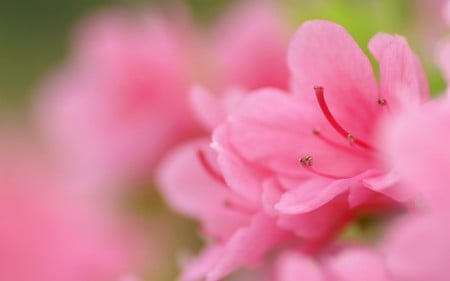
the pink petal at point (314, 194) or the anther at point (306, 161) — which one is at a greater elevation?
the anther at point (306, 161)

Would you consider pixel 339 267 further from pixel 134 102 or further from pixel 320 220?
pixel 134 102

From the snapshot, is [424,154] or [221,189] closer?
[424,154]

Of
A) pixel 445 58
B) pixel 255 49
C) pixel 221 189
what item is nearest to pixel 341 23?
pixel 255 49

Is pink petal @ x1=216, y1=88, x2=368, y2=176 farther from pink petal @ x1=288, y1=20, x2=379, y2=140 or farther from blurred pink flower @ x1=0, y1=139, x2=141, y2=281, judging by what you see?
blurred pink flower @ x1=0, y1=139, x2=141, y2=281

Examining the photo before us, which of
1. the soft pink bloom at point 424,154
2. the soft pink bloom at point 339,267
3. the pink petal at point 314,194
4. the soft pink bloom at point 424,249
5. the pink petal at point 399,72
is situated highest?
the pink petal at point 399,72

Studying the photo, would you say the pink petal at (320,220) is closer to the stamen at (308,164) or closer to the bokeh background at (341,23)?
the stamen at (308,164)

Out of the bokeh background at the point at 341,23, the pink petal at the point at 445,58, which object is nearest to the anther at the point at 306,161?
the pink petal at the point at 445,58

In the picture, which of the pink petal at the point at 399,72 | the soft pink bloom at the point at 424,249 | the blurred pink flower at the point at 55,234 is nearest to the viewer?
the soft pink bloom at the point at 424,249
